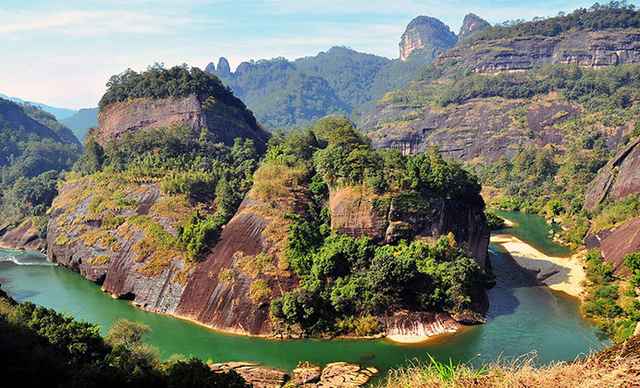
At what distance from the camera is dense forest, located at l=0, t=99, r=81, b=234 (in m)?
74.3

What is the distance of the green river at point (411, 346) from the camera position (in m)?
31.5

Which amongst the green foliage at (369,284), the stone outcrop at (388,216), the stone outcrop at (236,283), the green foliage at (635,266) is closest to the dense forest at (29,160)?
the stone outcrop at (236,283)

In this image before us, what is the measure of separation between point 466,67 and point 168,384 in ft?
442

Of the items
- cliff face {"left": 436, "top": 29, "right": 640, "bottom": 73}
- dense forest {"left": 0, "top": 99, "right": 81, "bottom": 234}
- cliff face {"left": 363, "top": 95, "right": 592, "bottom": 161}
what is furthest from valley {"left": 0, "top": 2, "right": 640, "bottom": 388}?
cliff face {"left": 436, "top": 29, "right": 640, "bottom": 73}

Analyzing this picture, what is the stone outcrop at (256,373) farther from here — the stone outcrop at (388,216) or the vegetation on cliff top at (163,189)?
the stone outcrop at (388,216)

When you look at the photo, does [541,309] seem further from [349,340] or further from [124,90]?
[124,90]

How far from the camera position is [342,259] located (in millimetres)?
38250

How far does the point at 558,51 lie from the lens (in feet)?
423

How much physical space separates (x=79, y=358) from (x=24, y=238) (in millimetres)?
48759

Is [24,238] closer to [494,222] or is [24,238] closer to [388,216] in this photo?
[388,216]

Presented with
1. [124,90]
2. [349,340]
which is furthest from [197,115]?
[349,340]

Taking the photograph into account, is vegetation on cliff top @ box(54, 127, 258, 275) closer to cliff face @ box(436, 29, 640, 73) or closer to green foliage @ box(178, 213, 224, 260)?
green foliage @ box(178, 213, 224, 260)

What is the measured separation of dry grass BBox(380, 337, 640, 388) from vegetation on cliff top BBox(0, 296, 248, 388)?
14721 mm

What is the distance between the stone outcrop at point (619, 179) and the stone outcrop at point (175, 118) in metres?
38.5
